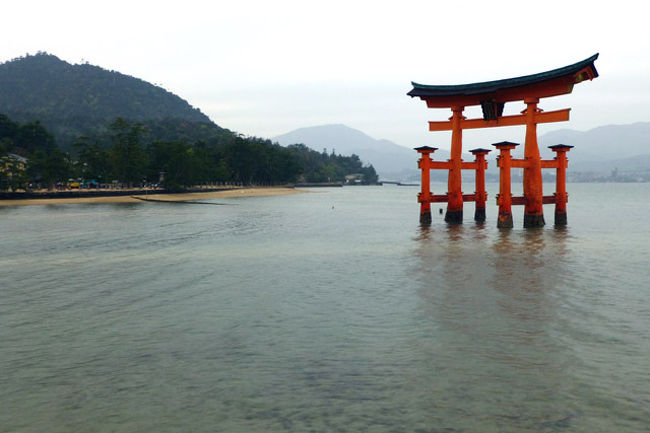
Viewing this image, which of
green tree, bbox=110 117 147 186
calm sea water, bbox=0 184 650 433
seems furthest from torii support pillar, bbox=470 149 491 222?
green tree, bbox=110 117 147 186

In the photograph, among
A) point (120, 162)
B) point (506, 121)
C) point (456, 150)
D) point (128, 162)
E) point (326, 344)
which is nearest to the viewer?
point (326, 344)

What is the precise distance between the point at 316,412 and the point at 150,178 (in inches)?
3422

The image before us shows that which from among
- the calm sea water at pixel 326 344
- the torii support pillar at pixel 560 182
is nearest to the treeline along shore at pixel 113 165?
the calm sea water at pixel 326 344

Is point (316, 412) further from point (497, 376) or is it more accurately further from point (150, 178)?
point (150, 178)

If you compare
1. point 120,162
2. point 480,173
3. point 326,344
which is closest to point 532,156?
point 480,173

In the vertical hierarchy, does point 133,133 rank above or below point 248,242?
above

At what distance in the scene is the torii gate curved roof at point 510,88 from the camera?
2372 centimetres

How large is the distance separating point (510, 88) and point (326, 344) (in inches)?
868

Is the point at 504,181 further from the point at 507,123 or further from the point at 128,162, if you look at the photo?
the point at 128,162

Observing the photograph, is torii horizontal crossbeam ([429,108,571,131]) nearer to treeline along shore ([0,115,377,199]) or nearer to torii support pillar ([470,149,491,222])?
torii support pillar ([470,149,491,222])

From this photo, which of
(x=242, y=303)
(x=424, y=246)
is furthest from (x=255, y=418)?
(x=424, y=246)

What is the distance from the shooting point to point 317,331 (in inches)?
360

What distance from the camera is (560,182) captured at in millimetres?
29562

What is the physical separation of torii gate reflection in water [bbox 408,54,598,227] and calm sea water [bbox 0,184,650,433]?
29.4 feet
